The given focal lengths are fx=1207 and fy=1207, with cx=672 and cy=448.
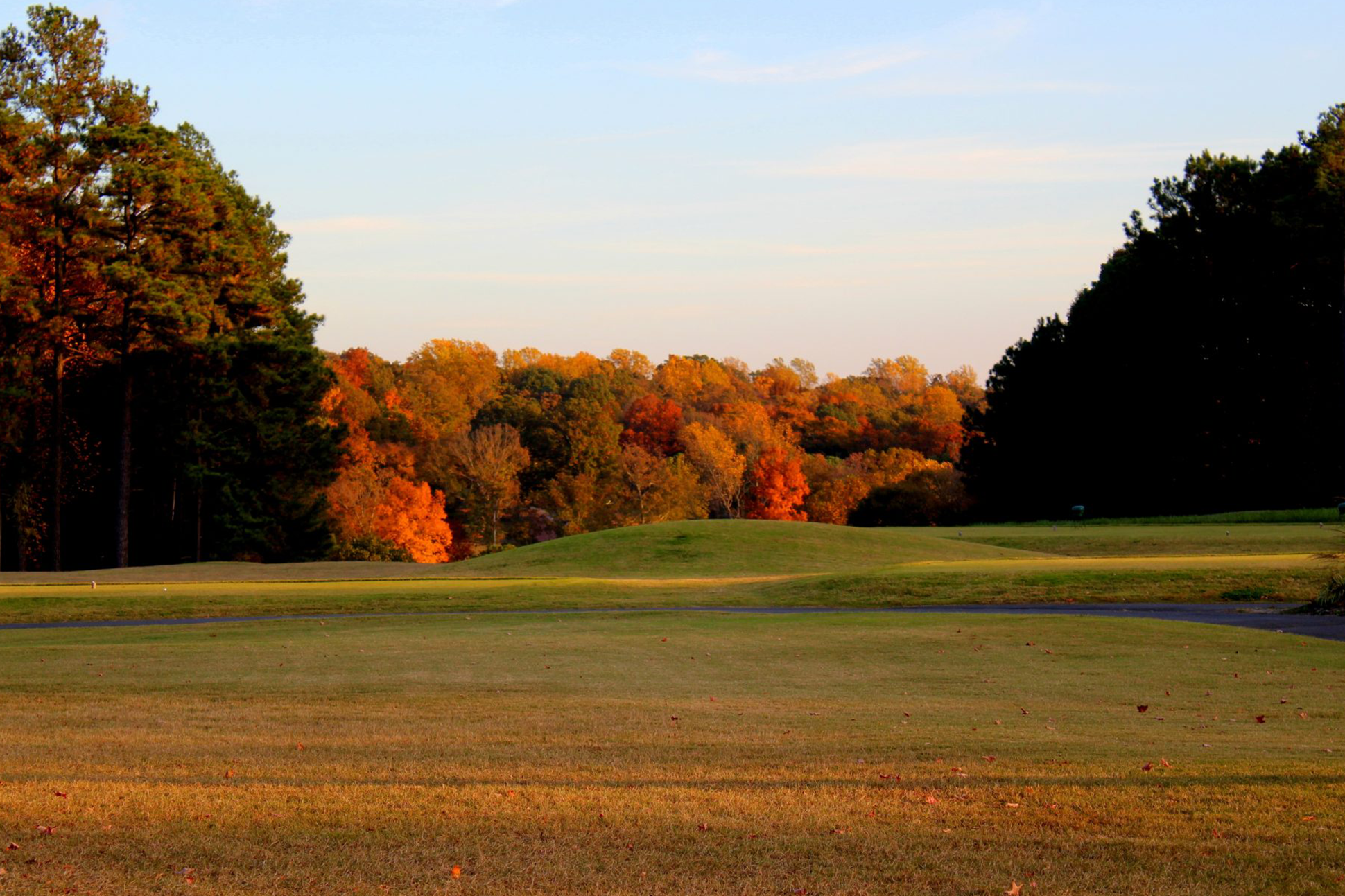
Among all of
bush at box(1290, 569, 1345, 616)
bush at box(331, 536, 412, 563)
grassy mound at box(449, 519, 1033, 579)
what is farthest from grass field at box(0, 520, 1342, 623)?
bush at box(331, 536, 412, 563)

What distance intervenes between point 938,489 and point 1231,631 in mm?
57212

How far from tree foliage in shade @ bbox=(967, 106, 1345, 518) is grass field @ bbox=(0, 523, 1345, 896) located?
44.0 metres

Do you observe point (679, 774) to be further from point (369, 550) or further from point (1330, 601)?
point (369, 550)

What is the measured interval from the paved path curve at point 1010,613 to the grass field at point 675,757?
1.54 m

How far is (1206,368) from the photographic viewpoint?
62.5m

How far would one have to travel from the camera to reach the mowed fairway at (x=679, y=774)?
6277 millimetres

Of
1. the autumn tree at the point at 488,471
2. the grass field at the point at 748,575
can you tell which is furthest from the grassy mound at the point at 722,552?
the autumn tree at the point at 488,471

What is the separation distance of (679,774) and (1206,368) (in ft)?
199

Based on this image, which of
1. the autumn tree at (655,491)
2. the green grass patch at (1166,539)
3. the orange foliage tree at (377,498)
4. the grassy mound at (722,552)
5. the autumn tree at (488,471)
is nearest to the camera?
the green grass patch at (1166,539)

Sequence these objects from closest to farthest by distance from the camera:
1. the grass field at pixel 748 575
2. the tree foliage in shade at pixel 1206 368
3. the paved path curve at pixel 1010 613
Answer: the paved path curve at pixel 1010 613 → the grass field at pixel 748 575 → the tree foliage in shade at pixel 1206 368

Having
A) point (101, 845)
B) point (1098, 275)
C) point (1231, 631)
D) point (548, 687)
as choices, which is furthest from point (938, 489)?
point (101, 845)

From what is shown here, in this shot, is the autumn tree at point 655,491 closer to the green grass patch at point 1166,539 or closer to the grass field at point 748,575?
the grass field at point 748,575

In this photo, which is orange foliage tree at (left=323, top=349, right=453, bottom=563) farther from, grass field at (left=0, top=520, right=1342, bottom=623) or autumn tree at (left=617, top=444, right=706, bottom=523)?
grass field at (left=0, top=520, right=1342, bottom=623)

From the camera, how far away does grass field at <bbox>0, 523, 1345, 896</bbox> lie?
632 cm
